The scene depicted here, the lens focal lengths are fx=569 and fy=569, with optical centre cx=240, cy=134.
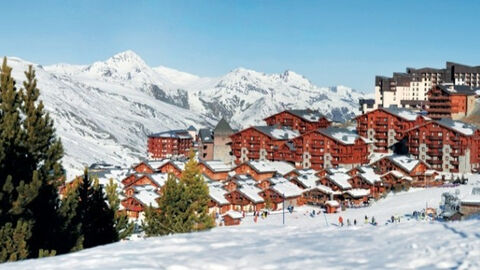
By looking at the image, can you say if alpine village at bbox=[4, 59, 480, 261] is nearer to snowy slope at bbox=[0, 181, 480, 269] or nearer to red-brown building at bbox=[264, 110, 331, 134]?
red-brown building at bbox=[264, 110, 331, 134]

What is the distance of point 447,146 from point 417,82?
230 feet

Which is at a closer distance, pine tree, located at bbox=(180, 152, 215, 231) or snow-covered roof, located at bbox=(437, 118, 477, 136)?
pine tree, located at bbox=(180, 152, 215, 231)

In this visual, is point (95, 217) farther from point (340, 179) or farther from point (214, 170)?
point (214, 170)

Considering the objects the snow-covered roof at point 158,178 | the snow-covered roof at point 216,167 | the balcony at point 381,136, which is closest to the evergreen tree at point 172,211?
the snow-covered roof at point 158,178

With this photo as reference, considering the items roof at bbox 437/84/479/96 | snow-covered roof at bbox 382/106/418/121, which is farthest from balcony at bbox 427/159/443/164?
roof at bbox 437/84/479/96

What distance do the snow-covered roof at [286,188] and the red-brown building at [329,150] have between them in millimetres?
17989

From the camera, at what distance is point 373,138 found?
358 feet

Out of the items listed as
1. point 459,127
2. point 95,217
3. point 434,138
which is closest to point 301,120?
point 434,138

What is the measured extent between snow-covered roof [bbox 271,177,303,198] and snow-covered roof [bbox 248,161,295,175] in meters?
11.9

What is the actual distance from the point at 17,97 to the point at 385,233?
1474 cm

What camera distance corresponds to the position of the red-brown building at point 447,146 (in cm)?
8969

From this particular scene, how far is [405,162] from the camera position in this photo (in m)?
86.9

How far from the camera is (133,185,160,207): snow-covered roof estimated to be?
72.5 m

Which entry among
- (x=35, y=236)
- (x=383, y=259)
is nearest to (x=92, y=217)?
(x=35, y=236)
